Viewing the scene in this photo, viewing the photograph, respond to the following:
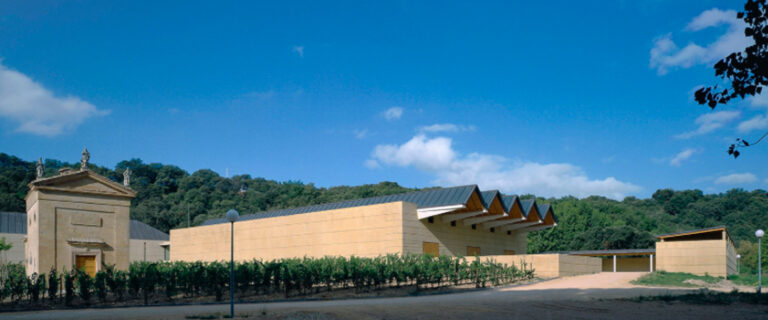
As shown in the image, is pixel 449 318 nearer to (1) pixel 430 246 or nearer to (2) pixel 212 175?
(1) pixel 430 246

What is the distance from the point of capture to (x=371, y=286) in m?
23.3

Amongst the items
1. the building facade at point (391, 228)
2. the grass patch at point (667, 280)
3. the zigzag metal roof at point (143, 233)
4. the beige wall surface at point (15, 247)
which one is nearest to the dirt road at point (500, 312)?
the grass patch at point (667, 280)

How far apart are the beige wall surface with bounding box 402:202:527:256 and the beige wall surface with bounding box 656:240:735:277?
10.9 m

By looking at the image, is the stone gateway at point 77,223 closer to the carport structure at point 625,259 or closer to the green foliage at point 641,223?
the carport structure at point 625,259

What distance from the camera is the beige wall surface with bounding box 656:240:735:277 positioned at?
1188 inches

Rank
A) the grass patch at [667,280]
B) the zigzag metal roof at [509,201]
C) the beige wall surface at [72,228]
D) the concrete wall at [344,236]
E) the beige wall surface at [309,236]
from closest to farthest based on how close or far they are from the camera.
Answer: the beige wall surface at [72,228]
the grass patch at [667,280]
the concrete wall at [344,236]
the beige wall surface at [309,236]
the zigzag metal roof at [509,201]

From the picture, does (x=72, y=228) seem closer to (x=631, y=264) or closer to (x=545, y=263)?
(x=545, y=263)

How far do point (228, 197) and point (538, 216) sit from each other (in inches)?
2012

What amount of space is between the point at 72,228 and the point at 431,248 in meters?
18.0

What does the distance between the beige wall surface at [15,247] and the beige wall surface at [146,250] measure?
8.43 metres

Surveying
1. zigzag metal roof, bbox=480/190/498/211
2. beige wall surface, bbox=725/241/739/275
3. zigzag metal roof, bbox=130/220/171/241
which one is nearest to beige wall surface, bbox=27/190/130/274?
zigzag metal roof, bbox=480/190/498/211

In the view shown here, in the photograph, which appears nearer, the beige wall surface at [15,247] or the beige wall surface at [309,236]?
the beige wall surface at [309,236]

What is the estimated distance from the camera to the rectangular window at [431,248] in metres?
32.6

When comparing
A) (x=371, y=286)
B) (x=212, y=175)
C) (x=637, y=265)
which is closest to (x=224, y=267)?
(x=371, y=286)
